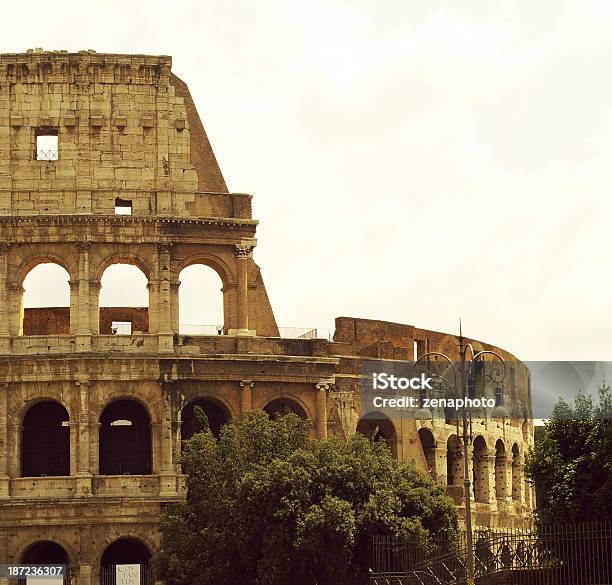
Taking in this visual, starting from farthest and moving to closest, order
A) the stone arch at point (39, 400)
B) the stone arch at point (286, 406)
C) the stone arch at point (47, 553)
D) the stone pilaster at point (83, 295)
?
the stone arch at point (286, 406) < the stone pilaster at point (83, 295) < the stone arch at point (39, 400) < the stone arch at point (47, 553)

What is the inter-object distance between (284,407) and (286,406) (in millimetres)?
126

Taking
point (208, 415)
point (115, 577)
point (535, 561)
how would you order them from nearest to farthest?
point (535, 561)
point (115, 577)
point (208, 415)

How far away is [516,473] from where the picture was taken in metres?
79.2

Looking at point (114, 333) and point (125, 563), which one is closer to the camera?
point (125, 563)

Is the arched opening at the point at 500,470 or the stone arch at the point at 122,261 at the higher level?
the stone arch at the point at 122,261

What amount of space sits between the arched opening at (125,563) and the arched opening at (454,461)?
1506 centimetres

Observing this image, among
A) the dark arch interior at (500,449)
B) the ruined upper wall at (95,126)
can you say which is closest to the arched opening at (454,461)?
the dark arch interior at (500,449)

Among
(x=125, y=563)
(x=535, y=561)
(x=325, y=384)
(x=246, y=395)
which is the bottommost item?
(x=535, y=561)

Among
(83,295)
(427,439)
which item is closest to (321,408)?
(427,439)

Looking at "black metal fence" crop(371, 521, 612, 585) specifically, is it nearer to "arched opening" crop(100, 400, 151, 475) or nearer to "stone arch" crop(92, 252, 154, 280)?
"arched opening" crop(100, 400, 151, 475)

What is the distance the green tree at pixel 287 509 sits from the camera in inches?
1959

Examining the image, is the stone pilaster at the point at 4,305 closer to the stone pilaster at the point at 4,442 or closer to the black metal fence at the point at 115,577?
the stone pilaster at the point at 4,442

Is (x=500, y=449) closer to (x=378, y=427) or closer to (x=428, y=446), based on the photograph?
(x=428, y=446)

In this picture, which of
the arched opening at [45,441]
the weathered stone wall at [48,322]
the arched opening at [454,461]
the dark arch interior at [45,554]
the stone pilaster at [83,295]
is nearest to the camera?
the dark arch interior at [45,554]
